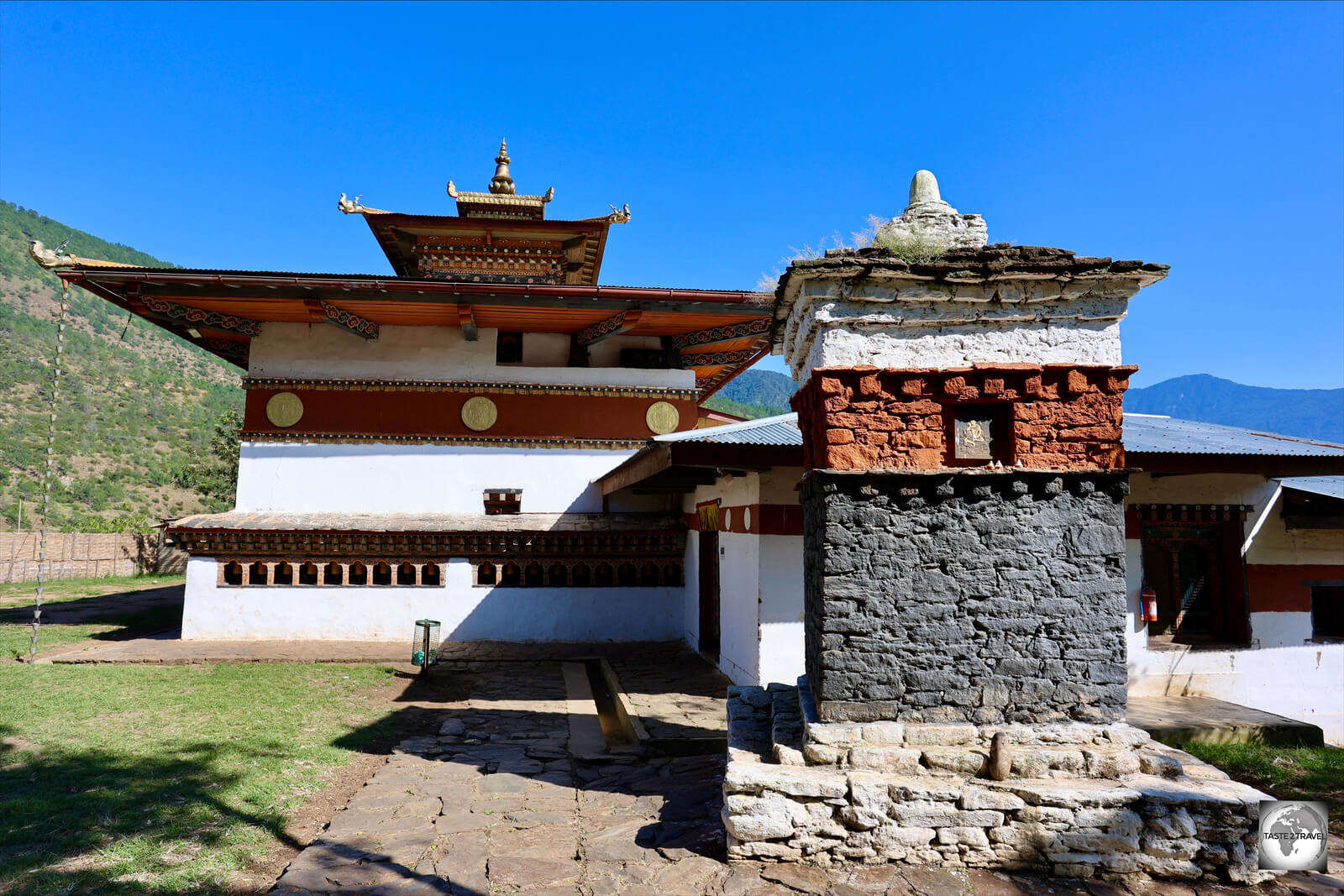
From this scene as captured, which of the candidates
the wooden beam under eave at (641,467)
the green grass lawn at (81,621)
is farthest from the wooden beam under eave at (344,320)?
the green grass lawn at (81,621)

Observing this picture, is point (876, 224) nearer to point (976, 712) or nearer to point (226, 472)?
point (976, 712)

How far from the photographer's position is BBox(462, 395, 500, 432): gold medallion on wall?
13125mm

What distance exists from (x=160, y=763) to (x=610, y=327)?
875 centimetres

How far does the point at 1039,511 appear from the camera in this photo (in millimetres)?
4551

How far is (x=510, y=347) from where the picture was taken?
45.0 feet

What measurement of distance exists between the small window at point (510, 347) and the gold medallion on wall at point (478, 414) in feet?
3.10

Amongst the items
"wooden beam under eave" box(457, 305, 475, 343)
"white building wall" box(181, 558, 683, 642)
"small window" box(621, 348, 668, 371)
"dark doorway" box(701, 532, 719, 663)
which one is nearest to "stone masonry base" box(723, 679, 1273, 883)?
"dark doorway" box(701, 532, 719, 663)

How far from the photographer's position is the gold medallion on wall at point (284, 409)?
12.9m

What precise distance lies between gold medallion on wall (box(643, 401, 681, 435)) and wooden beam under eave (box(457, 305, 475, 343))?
3.22m

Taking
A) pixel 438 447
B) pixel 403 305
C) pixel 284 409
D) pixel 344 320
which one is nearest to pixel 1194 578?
pixel 438 447

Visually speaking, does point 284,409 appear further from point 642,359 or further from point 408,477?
point 642,359

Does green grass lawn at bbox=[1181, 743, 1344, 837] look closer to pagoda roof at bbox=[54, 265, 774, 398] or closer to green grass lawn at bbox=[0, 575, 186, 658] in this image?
pagoda roof at bbox=[54, 265, 774, 398]

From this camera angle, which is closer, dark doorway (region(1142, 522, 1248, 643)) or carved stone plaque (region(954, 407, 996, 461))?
carved stone plaque (region(954, 407, 996, 461))

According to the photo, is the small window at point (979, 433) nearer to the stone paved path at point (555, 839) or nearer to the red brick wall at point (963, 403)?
the red brick wall at point (963, 403)
